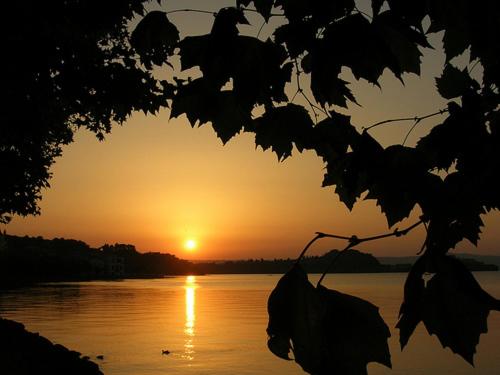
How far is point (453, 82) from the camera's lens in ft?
7.13

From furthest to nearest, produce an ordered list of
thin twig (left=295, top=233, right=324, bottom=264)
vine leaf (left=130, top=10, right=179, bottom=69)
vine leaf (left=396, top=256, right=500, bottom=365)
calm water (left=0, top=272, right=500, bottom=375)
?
1. calm water (left=0, top=272, right=500, bottom=375)
2. vine leaf (left=130, top=10, right=179, bottom=69)
3. thin twig (left=295, top=233, right=324, bottom=264)
4. vine leaf (left=396, top=256, right=500, bottom=365)

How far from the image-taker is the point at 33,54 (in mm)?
14109

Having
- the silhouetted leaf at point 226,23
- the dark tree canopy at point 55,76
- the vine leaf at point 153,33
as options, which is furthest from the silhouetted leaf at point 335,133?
the dark tree canopy at point 55,76

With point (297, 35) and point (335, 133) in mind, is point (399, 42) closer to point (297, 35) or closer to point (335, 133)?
point (297, 35)

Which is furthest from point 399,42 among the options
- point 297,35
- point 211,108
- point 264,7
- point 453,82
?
point 211,108

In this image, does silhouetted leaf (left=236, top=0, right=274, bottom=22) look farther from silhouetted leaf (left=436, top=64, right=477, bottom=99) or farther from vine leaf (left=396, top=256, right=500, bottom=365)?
vine leaf (left=396, top=256, right=500, bottom=365)

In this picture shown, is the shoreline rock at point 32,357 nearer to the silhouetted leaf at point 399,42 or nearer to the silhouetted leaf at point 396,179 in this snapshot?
the silhouetted leaf at point 396,179

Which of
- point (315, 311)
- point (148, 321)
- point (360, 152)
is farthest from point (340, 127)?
point (148, 321)

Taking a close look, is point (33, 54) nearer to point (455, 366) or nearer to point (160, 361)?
point (160, 361)

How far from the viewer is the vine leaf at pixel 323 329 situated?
143cm

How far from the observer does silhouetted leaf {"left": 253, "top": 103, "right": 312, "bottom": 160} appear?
2.14 m

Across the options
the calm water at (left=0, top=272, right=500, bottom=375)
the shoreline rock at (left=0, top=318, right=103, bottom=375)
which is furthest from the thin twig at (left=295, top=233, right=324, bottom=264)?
the calm water at (left=0, top=272, right=500, bottom=375)

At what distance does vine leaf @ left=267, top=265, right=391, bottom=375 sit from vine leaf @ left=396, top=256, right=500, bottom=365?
0.26 feet

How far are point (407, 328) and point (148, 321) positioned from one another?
9631 centimetres
